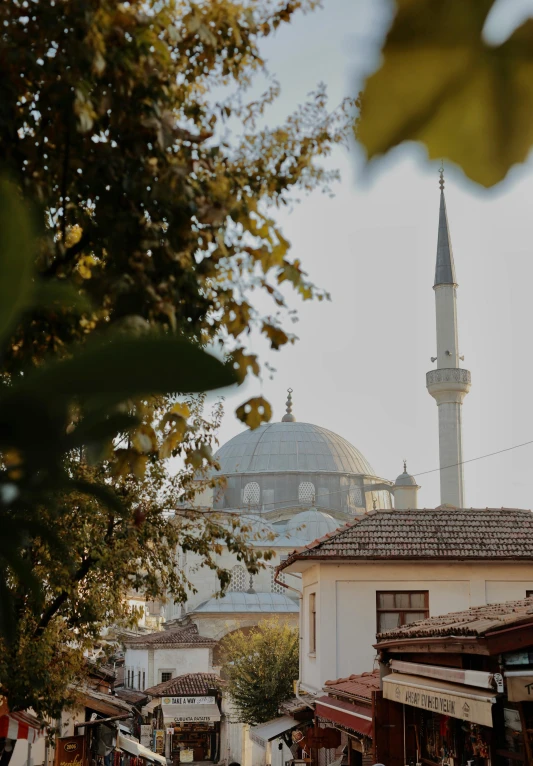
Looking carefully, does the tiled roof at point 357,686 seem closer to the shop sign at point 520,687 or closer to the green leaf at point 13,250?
the shop sign at point 520,687

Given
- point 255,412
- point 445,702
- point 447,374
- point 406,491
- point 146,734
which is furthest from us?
point 406,491

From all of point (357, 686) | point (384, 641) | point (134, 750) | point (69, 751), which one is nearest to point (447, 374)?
point (134, 750)

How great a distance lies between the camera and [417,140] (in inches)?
17.0

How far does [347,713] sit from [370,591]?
4.04 m

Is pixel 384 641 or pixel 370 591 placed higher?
pixel 370 591

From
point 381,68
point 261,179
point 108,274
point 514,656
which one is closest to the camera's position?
point 381,68

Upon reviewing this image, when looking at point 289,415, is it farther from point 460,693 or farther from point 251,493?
point 460,693

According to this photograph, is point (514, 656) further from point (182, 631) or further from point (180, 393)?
point (182, 631)

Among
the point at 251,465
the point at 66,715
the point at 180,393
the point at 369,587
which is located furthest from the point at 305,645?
the point at 251,465

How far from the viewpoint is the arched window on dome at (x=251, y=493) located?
152 feet

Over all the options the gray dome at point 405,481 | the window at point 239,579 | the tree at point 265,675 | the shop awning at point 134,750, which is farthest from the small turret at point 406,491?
the shop awning at point 134,750

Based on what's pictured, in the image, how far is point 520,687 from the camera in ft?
20.4

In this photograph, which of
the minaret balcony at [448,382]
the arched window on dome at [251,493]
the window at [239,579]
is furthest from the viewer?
the arched window on dome at [251,493]

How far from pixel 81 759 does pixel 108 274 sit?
1223 cm
